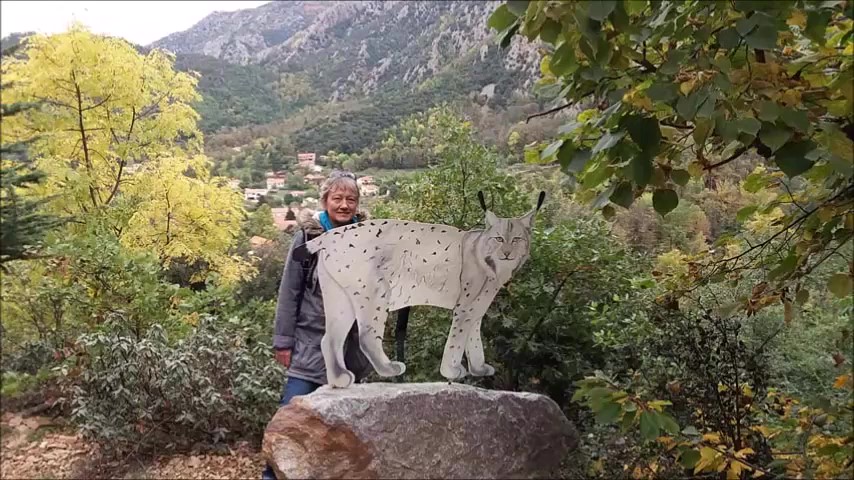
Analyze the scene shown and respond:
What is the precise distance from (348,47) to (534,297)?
36.4m

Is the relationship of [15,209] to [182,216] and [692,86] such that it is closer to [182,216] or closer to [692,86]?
[692,86]

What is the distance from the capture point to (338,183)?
344 cm

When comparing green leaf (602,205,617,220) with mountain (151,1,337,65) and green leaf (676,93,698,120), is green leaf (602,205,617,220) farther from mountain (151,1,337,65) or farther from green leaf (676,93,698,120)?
mountain (151,1,337,65)

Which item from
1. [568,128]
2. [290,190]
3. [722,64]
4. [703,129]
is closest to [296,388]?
[568,128]

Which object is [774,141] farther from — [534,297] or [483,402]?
[534,297]

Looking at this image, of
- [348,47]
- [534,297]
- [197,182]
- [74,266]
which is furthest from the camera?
[348,47]

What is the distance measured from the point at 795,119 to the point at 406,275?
2203 millimetres

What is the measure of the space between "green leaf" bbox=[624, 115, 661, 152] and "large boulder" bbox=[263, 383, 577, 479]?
203 cm

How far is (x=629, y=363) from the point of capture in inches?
177

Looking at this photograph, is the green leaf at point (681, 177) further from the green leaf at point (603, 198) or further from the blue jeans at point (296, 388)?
the blue jeans at point (296, 388)

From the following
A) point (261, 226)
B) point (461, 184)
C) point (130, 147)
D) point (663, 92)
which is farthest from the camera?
point (261, 226)

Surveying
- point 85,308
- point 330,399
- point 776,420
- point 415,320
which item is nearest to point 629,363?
point 776,420

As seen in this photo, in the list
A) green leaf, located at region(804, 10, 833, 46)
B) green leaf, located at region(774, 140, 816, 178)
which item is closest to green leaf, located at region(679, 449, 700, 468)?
green leaf, located at region(774, 140, 816, 178)

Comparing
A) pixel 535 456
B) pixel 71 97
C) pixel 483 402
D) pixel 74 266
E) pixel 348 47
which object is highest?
pixel 348 47
